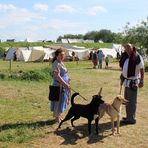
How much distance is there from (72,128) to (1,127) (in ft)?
5.20

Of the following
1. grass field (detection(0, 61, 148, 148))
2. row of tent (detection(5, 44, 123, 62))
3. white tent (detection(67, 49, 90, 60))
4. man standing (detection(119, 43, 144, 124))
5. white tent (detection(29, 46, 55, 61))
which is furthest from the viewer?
white tent (detection(67, 49, 90, 60))

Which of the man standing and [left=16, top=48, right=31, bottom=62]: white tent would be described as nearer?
the man standing

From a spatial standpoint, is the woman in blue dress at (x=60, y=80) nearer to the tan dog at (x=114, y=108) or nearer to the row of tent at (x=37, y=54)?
the tan dog at (x=114, y=108)

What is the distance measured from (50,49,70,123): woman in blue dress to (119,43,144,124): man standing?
1408 millimetres

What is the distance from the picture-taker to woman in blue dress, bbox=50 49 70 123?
29.3ft

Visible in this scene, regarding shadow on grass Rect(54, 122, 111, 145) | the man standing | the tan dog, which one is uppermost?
the man standing

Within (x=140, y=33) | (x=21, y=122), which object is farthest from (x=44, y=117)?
(x=140, y=33)

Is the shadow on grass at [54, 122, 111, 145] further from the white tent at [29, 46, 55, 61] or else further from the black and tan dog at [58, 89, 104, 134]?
the white tent at [29, 46, 55, 61]

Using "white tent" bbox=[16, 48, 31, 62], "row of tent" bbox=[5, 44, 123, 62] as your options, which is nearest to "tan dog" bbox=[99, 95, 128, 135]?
"row of tent" bbox=[5, 44, 123, 62]

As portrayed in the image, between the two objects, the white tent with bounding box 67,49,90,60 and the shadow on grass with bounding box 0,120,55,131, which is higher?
the white tent with bounding box 67,49,90,60

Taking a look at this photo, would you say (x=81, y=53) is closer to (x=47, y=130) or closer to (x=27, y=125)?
(x=27, y=125)

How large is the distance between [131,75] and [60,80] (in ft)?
5.60

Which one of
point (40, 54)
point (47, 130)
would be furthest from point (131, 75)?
point (40, 54)

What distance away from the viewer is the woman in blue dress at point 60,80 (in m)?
8.95
